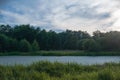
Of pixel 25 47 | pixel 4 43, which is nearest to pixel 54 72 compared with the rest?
pixel 25 47

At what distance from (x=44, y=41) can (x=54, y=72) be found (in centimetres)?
4895

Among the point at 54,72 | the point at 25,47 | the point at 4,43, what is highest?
the point at 4,43

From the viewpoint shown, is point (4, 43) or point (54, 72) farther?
point (4, 43)

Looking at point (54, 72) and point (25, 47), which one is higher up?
point (25, 47)

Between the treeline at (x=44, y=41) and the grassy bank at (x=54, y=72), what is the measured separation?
3854 cm

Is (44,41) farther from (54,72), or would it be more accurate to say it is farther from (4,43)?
(54,72)

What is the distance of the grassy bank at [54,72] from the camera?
27.0 feet

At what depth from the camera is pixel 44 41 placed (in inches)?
2318

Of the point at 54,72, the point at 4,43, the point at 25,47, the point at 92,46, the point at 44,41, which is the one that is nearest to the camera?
the point at 54,72

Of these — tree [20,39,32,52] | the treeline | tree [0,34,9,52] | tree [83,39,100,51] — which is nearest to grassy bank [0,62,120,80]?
tree [83,39,100,51]

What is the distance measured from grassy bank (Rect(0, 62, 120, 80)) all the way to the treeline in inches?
1517

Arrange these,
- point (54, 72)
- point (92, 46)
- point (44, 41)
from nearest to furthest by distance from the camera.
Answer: point (54, 72) < point (92, 46) < point (44, 41)

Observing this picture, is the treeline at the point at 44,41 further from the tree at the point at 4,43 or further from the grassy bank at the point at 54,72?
the grassy bank at the point at 54,72

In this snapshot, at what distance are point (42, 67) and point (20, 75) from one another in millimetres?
1881
